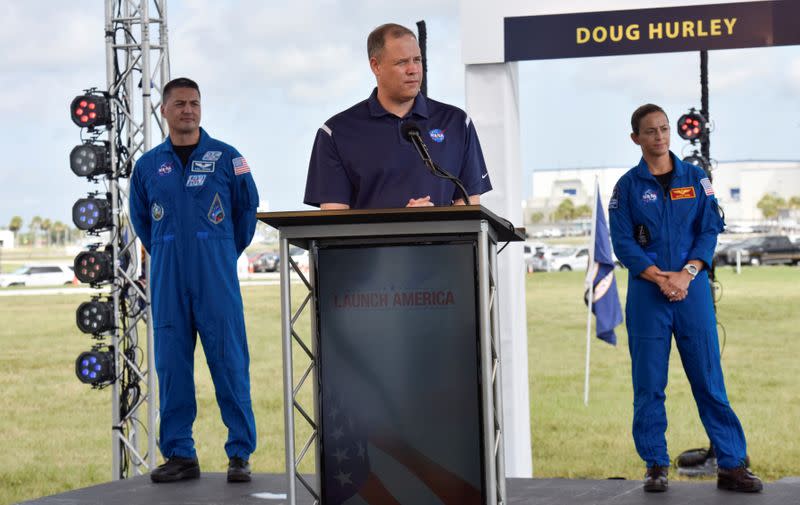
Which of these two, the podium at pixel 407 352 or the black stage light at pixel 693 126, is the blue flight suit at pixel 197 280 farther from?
the black stage light at pixel 693 126

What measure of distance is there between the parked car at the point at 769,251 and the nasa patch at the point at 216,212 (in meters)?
32.1

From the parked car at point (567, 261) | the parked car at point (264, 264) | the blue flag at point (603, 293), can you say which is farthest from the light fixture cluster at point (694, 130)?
the parked car at point (264, 264)

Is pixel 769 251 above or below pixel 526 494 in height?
above

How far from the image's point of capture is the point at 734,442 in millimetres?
4281

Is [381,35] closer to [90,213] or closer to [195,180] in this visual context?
[195,180]

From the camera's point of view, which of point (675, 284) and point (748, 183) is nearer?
point (675, 284)

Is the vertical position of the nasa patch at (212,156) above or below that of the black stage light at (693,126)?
below

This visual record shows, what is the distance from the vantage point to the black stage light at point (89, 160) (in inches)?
237

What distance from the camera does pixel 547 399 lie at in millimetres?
12891

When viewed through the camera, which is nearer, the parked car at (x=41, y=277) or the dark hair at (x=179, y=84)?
the dark hair at (x=179, y=84)

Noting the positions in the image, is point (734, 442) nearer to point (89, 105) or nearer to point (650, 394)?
point (650, 394)

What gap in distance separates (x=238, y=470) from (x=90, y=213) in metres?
2.30

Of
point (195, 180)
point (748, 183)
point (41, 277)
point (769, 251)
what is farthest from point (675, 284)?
point (748, 183)

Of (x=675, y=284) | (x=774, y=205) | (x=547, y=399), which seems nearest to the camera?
(x=675, y=284)
